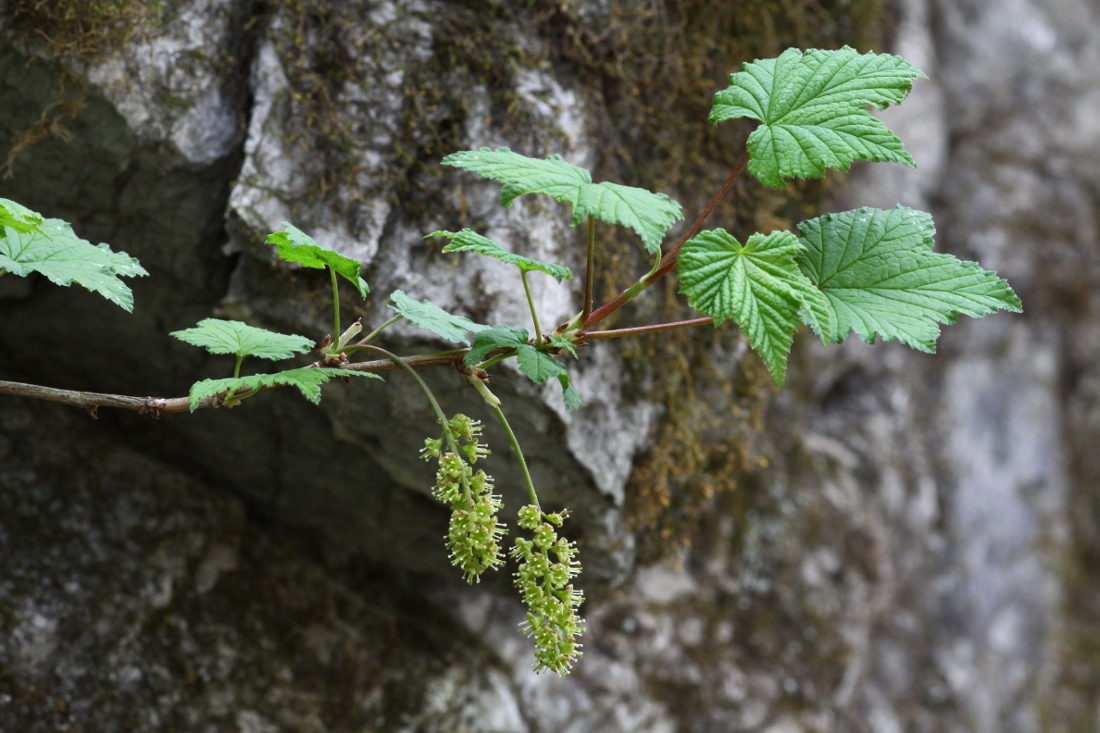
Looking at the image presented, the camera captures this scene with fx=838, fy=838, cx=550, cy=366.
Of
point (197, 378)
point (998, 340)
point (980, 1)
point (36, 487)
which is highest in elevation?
point (980, 1)

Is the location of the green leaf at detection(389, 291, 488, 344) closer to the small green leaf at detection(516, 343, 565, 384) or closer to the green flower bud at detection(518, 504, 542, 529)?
the small green leaf at detection(516, 343, 565, 384)

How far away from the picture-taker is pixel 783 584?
9.11 ft

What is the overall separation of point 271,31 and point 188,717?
147 centimetres

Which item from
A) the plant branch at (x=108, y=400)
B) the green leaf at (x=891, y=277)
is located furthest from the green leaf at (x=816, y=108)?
the plant branch at (x=108, y=400)

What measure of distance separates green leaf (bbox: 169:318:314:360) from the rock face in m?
0.45

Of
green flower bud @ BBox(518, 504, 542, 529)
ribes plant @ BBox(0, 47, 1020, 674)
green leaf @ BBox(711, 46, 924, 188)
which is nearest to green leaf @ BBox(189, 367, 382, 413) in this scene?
ribes plant @ BBox(0, 47, 1020, 674)

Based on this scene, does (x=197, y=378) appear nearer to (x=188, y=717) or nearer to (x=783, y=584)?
(x=188, y=717)

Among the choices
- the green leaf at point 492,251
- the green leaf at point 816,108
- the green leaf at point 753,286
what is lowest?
the green leaf at point 492,251

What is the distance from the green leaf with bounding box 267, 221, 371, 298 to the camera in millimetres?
1100

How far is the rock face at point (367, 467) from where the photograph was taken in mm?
1683

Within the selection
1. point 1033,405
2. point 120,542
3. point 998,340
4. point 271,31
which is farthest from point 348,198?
point 1033,405

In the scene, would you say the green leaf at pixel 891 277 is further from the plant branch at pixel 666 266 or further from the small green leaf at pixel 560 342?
the small green leaf at pixel 560 342

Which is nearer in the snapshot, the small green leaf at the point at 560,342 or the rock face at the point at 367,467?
the small green leaf at the point at 560,342

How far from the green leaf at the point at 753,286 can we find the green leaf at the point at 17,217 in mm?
800
